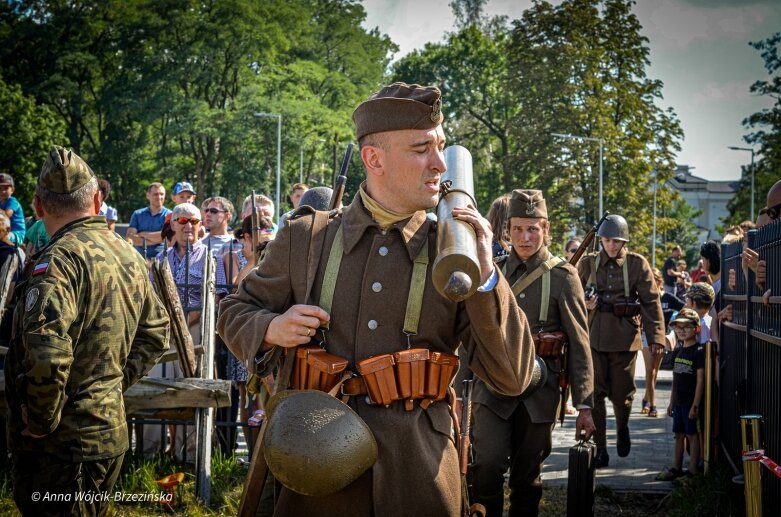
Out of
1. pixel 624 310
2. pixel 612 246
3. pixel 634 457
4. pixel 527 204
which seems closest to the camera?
pixel 527 204

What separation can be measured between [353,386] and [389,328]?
0.26 meters

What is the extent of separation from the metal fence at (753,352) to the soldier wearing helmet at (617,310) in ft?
4.51

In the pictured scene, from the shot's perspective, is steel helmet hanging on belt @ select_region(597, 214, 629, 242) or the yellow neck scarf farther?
steel helmet hanging on belt @ select_region(597, 214, 629, 242)

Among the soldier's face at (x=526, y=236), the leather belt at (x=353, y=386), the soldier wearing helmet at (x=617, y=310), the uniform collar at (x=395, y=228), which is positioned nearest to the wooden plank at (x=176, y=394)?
the soldier's face at (x=526, y=236)

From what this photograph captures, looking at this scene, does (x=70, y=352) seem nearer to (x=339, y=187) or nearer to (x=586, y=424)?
(x=339, y=187)

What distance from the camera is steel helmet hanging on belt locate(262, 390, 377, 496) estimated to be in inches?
130

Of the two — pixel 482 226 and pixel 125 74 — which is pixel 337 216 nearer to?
pixel 482 226

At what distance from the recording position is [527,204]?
6809mm

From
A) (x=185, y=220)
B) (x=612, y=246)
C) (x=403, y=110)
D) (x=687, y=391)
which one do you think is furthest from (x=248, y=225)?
(x=403, y=110)

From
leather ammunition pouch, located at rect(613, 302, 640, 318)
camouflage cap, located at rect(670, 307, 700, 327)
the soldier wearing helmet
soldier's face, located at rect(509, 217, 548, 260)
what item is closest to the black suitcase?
soldier's face, located at rect(509, 217, 548, 260)

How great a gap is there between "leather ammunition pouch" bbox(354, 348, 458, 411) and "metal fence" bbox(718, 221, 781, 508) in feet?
9.89

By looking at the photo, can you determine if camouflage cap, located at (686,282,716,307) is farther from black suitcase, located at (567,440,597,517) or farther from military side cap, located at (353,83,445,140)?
military side cap, located at (353,83,445,140)

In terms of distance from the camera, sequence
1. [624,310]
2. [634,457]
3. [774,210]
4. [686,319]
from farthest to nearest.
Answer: [624,310]
[634,457]
[686,319]
[774,210]

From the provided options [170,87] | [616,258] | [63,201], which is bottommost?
[63,201]
